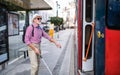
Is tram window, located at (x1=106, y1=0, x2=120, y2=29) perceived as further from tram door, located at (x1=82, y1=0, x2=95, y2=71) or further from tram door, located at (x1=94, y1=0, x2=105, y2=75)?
tram door, located at (x1=82, y1=0, x2=95, y2=71)

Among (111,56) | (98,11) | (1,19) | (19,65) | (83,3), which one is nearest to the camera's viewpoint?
(111,56)

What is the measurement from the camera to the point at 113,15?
6.37 meters

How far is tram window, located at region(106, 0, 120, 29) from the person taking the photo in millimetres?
6328

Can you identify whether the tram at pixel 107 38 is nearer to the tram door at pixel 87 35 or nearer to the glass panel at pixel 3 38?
the tram door at pixel 87 35

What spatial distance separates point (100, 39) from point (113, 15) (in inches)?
21.2

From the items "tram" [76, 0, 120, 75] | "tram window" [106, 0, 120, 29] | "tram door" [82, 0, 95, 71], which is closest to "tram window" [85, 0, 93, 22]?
"tram door" [82, 0, 95, 71]

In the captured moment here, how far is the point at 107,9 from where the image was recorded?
6414 mm

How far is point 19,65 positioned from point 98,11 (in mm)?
8153

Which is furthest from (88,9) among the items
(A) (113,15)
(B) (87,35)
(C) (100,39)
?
(A) (113,15)

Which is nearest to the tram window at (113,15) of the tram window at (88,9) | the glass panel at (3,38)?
the tram window at (88,9)

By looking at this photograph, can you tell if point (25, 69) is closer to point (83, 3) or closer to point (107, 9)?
point (83, 3)

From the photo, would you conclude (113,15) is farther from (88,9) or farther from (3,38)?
(3,38)

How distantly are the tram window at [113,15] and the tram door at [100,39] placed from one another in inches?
6.5

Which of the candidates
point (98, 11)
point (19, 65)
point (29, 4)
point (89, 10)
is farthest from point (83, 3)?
point (29, 4)
